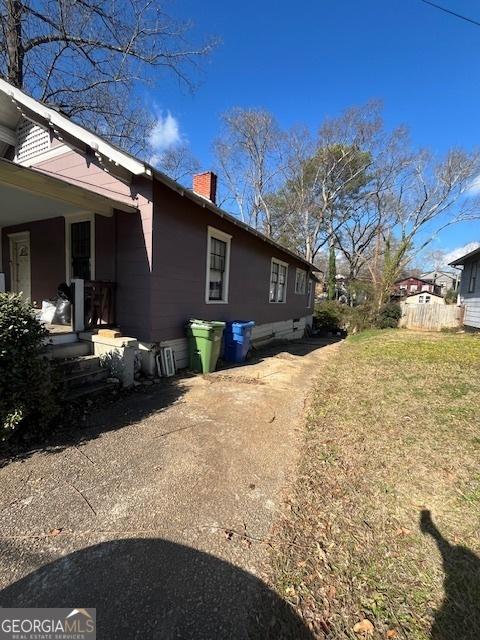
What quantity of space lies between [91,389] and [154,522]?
2840 mm

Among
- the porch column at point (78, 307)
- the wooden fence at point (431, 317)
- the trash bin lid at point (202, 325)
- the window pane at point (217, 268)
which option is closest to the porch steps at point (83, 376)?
the porch column at point (78, 307)

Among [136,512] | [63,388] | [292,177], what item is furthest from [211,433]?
[292,177]

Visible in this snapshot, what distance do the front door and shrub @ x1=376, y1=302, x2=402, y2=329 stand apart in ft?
57.4

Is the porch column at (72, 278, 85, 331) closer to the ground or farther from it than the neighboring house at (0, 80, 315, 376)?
closer to the ground

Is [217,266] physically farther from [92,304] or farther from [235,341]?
[92,304]

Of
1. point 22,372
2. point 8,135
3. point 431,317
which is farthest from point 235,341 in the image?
point 431,317

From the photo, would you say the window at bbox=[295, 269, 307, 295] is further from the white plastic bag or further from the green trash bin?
the white plastic bag

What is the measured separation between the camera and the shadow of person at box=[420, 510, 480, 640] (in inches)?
61.6

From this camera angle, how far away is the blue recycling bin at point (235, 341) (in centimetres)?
757

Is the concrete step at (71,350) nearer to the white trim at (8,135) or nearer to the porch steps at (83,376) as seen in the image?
the porch steps at (83,376)

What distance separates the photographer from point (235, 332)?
756 centimetres

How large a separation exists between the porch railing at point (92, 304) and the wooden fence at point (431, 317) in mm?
18158

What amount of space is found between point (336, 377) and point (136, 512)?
5.22 m

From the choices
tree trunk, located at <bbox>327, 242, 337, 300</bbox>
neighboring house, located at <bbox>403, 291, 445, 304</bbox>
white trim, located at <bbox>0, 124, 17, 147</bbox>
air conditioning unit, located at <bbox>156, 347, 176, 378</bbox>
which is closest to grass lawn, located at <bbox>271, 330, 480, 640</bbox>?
air conditioning unit, located at <bbox>156, 347, 176, 378</bbox>
